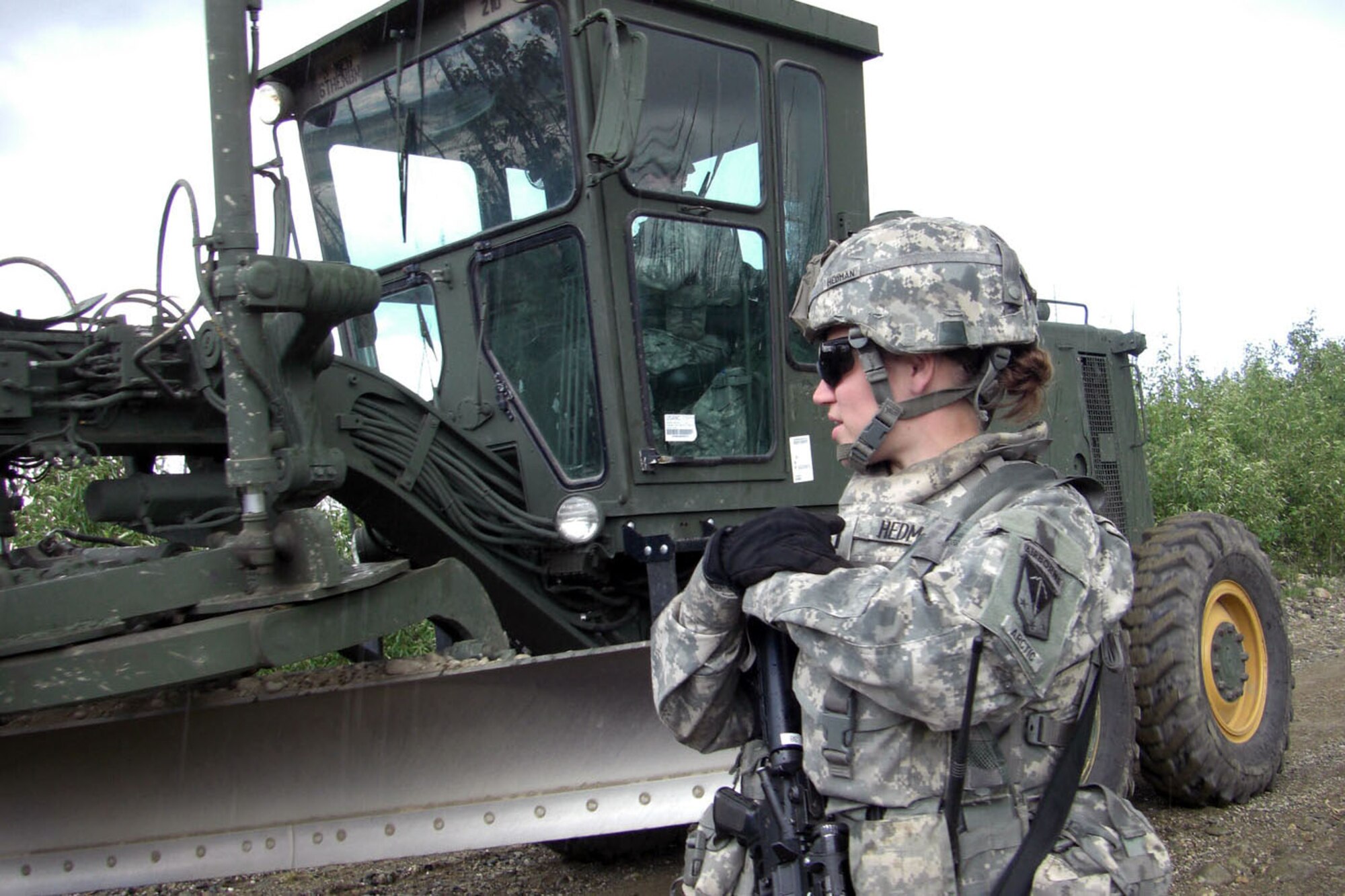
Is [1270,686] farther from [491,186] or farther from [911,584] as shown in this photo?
[911,584]

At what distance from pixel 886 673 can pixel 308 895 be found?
3466 mm

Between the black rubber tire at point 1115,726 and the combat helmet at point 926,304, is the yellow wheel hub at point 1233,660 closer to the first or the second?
the black rubber tire at point 1115,726

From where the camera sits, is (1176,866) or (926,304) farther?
(1176,866)

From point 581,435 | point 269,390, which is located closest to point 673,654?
point 269,390

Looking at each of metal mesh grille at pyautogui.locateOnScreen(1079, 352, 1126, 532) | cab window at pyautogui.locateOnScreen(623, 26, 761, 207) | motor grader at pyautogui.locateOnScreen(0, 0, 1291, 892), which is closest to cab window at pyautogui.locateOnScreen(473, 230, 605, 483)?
motor grader at pyautogui.locateOnScreen(0, 0, 1291, 892)

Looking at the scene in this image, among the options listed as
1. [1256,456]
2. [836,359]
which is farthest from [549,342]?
[1256,456]

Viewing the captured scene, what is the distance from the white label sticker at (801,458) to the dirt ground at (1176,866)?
5.21 feet

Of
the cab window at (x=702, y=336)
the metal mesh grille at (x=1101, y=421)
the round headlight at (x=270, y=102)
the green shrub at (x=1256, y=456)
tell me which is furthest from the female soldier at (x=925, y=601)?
the green shrub at (x=1256, y=456)

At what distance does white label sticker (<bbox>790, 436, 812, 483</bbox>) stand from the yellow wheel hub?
181 centimetres

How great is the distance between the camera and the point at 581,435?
14.9ft

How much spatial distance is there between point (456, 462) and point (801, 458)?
135 centimetres

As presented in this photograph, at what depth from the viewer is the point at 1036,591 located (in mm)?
1913

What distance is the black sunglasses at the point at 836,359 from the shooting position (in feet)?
7.50

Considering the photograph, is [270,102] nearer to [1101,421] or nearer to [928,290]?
[928,290]
